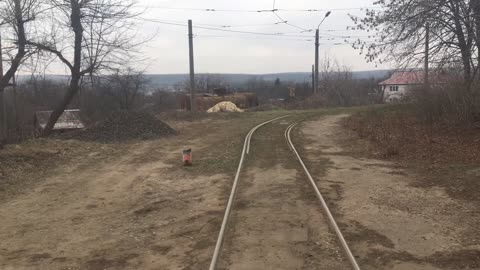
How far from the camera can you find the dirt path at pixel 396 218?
6.06m

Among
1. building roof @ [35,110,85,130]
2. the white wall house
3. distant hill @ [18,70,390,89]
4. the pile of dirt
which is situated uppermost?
distant hill @ [18,70,390,89]

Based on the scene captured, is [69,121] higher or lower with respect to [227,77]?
lower

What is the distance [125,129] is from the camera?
19344 mm

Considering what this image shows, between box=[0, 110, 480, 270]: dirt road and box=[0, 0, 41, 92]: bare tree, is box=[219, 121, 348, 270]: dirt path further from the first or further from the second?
box=[0, 0, 41, 92]: bare tree

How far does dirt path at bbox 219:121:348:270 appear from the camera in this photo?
19.5 ft

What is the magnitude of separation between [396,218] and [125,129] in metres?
13.6

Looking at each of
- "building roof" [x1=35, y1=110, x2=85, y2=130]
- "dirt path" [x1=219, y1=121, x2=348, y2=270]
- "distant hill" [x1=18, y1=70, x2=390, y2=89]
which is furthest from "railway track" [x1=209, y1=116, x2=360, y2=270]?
"building roof" [x1=35, y1=110, x2=85, y2=130]

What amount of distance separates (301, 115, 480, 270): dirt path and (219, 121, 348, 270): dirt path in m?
0.39

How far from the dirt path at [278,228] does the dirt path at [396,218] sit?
1.29ft

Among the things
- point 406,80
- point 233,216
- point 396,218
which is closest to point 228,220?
point 233,216

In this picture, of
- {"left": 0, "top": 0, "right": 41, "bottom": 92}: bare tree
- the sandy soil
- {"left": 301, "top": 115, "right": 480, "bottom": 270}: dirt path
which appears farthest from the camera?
{"left": 0, "top": 0, "right": 41, "bottom": 92}: bare tree

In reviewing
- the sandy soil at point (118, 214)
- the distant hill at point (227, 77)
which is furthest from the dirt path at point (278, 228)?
the distant hill at point (227, 77)

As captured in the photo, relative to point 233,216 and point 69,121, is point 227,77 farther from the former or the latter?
point 233,216

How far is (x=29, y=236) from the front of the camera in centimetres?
723
